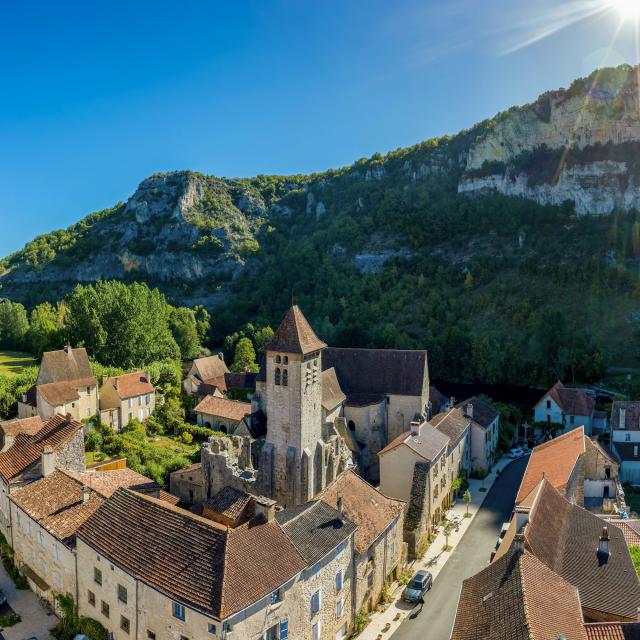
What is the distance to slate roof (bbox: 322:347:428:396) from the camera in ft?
144

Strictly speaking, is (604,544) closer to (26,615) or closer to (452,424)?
(452,424)

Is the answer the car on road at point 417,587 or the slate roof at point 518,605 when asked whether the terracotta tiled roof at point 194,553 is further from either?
the car on road at point 417,587

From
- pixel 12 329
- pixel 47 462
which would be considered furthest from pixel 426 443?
pixel 12 329

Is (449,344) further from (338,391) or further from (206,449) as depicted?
(206,449)

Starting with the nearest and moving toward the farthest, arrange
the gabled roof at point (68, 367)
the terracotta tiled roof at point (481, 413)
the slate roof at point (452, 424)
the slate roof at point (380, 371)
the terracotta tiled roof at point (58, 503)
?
the terracotta tiled roof at point (58, 503) → the slate roof at point (452, 424) → the slate roof at point (380, 371) → the terracotta tiled roof at point (481, 413) → the gabled roof at point (68, 367)

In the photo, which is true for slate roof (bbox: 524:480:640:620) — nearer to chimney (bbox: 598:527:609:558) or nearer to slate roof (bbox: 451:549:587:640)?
chimney (bbox: 598:527:609:558)

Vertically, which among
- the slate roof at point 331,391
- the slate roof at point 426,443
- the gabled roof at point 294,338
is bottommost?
the slate roof at point 426,443

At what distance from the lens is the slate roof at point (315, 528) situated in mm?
21386

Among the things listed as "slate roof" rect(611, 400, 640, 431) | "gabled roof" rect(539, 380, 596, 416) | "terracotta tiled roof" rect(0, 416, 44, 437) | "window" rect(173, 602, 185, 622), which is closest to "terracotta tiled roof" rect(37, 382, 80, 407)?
"terracotta tiled roof" rect(0, 416, 44, 437)

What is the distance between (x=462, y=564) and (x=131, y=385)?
32.2 meters

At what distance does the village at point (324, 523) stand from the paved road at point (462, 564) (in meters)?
0.13

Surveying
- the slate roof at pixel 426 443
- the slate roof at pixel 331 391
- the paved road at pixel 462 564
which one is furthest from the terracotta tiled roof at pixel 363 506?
the slate roof at pixel 331 391

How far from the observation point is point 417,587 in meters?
27.1

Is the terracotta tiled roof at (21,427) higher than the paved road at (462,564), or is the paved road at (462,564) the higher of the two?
the terracotta tiled roof at (21,427)
